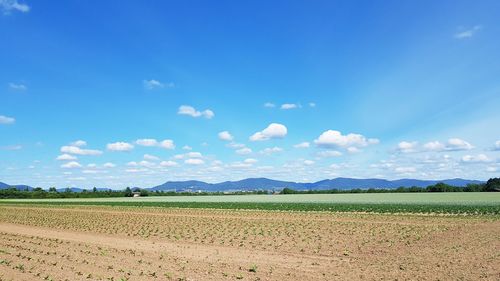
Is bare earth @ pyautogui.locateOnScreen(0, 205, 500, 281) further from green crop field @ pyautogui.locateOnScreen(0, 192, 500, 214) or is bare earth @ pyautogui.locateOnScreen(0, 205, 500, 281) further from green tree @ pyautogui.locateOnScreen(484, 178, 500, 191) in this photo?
green tree @ pyautogui.locateOnScreen(484, 178, 500, 191)

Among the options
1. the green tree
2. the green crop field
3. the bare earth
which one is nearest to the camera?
the bare earth

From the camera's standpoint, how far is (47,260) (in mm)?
17922

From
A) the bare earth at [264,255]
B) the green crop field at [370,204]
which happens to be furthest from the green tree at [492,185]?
the bare earth at [264,255]

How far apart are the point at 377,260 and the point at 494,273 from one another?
4.48m

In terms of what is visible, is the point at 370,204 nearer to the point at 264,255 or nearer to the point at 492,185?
the point at 264,255

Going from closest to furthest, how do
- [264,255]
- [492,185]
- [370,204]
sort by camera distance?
[264,255]
[370,204]
[492,185]

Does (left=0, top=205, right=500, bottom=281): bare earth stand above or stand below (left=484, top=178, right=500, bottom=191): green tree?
below

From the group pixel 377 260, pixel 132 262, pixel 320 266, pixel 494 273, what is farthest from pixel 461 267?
pixel 132 262

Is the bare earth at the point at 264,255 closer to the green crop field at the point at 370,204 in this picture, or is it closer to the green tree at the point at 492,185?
the green crop field at the point at 370,204

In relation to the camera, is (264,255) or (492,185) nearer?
(264,255)

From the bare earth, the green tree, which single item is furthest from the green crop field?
the green tree

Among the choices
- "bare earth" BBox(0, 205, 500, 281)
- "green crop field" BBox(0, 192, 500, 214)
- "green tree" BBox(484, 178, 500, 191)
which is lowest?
"bare earth" BBox(0, 205, 500, 281)

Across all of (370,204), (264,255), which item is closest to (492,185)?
(370,204)

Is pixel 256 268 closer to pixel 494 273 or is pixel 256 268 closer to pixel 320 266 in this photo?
pixel 320 266
